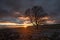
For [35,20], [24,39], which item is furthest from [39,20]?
[24,39]

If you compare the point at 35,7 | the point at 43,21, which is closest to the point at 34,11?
the point at 35,7

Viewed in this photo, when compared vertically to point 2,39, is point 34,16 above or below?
above

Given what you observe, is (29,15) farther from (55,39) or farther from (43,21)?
(55,39)

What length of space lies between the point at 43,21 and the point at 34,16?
178 inches

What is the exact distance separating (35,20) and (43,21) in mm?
3821

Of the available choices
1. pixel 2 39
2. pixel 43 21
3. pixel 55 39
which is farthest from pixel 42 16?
pixel 2 39

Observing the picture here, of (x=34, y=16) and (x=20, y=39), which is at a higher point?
(x=34, y=16)

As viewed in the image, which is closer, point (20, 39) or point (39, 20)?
point (20, 39)

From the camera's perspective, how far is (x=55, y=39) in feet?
135

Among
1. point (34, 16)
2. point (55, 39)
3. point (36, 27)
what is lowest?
point (55, 39)

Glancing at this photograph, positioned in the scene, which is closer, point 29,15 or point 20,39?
point 20,39

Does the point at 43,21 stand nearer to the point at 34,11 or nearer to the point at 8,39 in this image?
the point at 34,11

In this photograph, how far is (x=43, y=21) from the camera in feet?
191

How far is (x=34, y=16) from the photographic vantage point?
55531 mm
